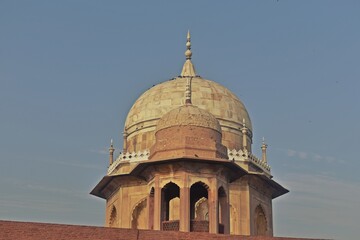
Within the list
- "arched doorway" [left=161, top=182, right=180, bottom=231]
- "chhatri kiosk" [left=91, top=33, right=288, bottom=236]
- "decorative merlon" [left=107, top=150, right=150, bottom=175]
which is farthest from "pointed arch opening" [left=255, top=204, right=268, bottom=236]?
"arched doorway" [left=161, top=182, right=180, bottom=231]

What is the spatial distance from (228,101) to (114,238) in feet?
40.5

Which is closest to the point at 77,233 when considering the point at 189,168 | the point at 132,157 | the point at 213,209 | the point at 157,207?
the point at 157,207

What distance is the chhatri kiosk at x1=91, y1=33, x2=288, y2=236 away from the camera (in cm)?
1767

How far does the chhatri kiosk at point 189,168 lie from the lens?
58.0 feet

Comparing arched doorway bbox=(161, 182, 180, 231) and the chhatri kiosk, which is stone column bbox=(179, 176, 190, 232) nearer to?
the chhatri kiosk

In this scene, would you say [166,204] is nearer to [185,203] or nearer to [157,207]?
[157,207]

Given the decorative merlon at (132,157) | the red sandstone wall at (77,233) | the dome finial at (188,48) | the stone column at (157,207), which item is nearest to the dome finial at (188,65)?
the dome finial at (188,48)

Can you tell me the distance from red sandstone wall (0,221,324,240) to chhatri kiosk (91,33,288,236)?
255cm

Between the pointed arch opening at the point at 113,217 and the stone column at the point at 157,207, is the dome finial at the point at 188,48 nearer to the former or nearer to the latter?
the pointed arch opening at the point at 113,217

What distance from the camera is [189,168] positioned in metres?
17.7

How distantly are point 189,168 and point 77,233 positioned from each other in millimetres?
4675

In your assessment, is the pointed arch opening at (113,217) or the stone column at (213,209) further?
the pointed arch opening at (113,217)

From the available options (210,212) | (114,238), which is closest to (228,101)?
(210,212)

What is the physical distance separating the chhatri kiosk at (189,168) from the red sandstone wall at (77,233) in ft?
8.37
